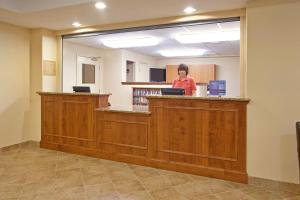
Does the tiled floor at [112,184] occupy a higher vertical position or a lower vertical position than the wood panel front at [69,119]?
lower

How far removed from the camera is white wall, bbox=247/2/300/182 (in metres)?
3.08

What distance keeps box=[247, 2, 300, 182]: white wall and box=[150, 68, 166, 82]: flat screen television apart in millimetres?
6564

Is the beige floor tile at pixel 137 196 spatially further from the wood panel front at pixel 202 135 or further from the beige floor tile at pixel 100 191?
the wood panel front at pixel 202 135

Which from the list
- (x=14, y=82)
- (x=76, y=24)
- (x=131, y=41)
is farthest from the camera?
(x=131, y=41)

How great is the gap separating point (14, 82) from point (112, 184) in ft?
9.90

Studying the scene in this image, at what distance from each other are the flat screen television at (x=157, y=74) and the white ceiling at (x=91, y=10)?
522 cm

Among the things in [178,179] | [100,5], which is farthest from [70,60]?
[178,179]

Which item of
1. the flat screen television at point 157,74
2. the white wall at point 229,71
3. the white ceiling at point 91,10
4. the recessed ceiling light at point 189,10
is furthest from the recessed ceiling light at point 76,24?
the white wall at point 229,71

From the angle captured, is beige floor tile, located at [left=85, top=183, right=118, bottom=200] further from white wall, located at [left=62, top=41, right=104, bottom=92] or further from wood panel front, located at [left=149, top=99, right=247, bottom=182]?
white wall, located at [left=62, top=41, right=104, bottom=92]

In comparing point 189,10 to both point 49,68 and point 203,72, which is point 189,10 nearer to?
point 49,68

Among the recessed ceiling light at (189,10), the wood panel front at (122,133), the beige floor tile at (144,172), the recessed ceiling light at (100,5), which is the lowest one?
the beige floor tile at (144,172)

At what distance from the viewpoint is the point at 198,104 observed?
11.5 ft

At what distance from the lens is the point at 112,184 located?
323cm

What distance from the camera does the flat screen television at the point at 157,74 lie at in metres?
Result: 9.75
